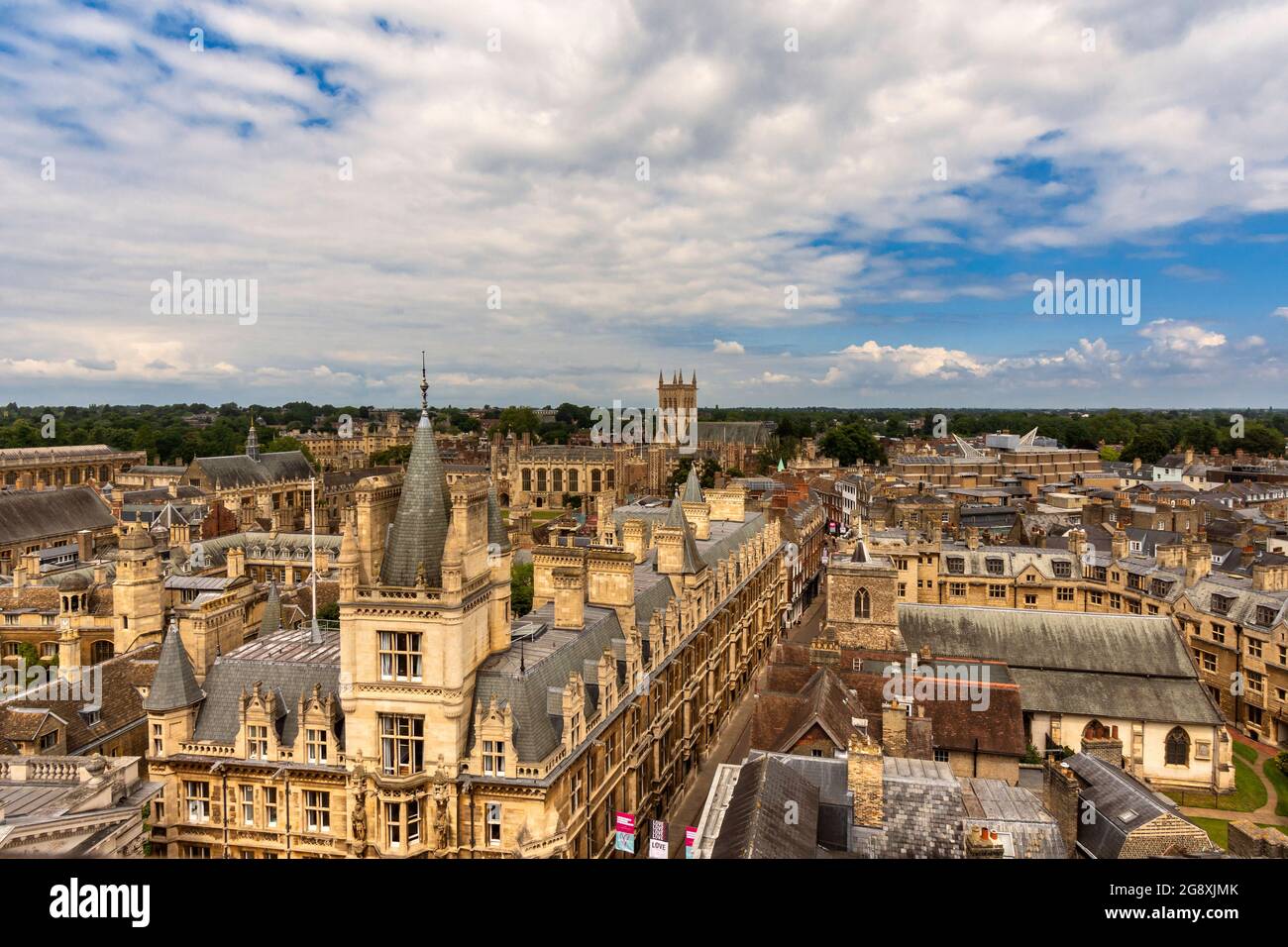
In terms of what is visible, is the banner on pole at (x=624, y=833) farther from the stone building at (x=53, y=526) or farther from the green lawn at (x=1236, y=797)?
the stone building at (x=53, y=526)

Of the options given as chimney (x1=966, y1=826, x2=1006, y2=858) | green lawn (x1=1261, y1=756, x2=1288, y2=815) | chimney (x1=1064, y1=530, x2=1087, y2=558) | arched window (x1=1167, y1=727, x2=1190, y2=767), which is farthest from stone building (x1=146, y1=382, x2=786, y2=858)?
chimney (x1=1064, y1=530, x2=1087, y2=558)

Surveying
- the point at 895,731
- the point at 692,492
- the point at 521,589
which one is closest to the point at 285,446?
the point at 521,589

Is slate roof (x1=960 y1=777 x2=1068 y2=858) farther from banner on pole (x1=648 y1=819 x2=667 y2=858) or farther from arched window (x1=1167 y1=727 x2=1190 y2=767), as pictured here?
arched window (x1=1167 y1=727 x2=1190 y2=767)

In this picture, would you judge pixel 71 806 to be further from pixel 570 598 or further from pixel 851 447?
pixel 851 447
